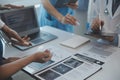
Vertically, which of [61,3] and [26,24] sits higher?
[61,3]

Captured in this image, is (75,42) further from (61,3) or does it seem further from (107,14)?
(61,3)

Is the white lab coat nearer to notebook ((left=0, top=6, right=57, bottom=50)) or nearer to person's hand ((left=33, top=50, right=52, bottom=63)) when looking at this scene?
notebook ((left=0, top=6, right=57, bottom=50))

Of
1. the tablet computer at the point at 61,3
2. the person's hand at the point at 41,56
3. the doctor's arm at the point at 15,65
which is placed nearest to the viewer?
the doctor's arm at the point at 15,65

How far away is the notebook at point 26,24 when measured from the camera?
1433 millimetres

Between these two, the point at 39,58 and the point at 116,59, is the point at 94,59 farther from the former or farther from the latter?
the point at 39,58

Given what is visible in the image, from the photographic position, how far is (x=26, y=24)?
61.0 inches

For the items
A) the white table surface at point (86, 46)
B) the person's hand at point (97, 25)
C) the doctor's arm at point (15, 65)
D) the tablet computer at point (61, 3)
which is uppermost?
the tablet computer at point (61, 3)

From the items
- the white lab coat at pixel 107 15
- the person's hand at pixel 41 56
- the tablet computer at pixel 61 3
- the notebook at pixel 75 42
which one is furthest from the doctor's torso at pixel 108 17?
the person's hand at pixel 41 56

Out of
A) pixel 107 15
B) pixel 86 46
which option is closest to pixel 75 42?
pixel 86 46

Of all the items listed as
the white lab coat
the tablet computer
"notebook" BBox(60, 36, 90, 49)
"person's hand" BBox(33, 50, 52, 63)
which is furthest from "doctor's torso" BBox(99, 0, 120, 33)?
"person's hand" BBox(33, 50, 52, 63)

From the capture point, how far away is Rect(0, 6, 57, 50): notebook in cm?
143

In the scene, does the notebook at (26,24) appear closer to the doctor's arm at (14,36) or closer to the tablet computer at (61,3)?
the doctor's arm at (14,36)

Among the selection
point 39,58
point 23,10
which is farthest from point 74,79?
point 23,10

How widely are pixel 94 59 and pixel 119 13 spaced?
40cm
